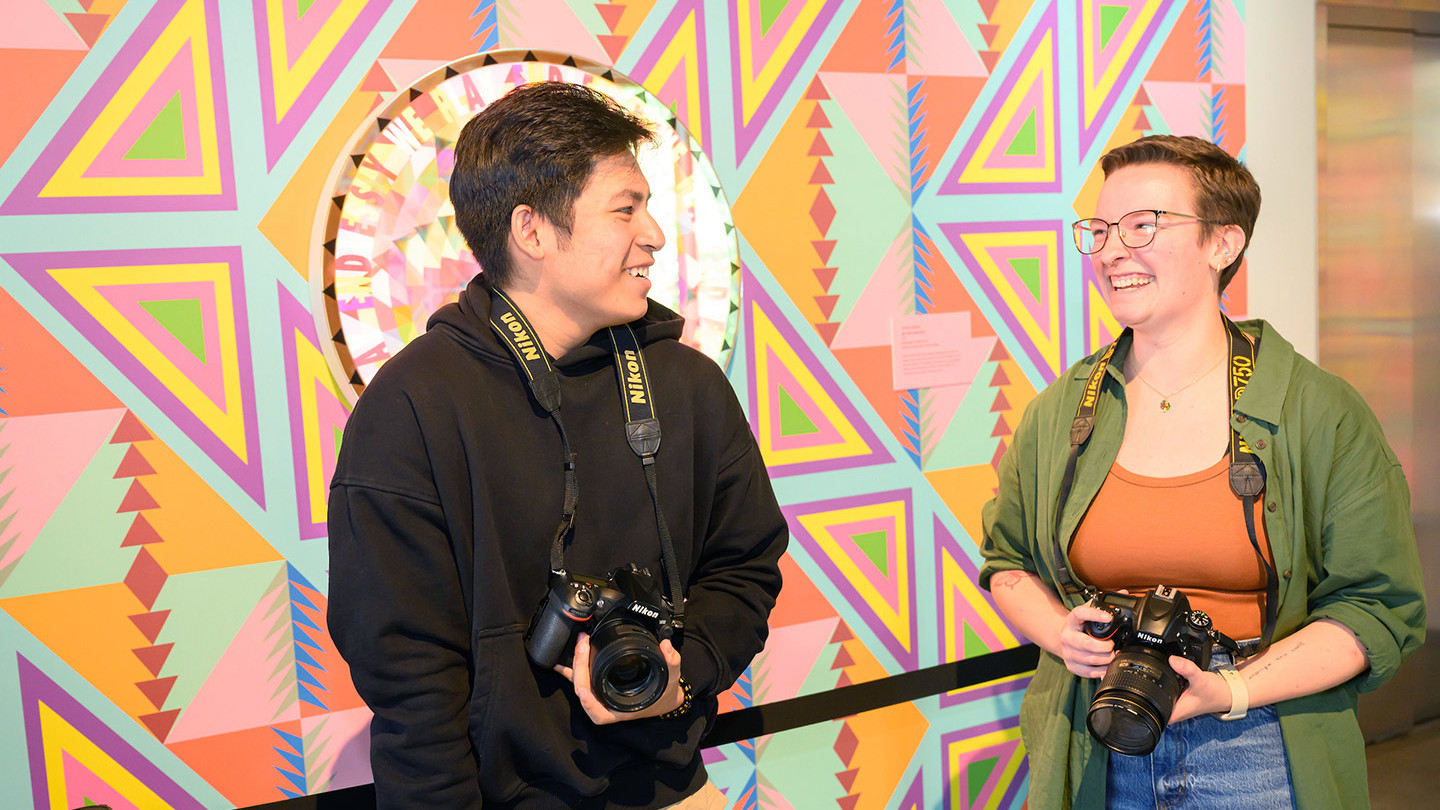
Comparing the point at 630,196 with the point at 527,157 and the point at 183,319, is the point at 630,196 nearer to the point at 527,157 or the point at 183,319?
the point at 527,157

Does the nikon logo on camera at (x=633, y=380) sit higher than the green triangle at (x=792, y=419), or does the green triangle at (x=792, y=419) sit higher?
the nikon logo on camera at (x=633, y=380)

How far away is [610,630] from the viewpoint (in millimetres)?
1309

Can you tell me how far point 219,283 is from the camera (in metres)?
1.88

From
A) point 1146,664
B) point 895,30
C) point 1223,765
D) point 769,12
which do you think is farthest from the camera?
point 895,30

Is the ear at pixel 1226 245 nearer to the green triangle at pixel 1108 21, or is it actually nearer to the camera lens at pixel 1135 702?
the camera lens at pixel 1135 702

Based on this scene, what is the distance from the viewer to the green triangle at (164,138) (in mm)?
1819

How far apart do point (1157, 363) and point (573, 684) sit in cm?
111

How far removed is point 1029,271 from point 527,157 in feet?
5.61

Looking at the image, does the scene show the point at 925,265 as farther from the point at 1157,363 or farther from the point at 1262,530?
the point at 1262,530

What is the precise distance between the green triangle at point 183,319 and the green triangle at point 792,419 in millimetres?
1257

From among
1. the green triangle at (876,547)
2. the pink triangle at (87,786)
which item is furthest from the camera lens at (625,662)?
the green triangle at (876,547)

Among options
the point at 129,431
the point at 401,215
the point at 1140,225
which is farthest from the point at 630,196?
the point at 129,431

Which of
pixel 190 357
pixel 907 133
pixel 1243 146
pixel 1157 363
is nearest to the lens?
pixel 1157 363

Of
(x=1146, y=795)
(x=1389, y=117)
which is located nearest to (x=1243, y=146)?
(x=1389, y=117)
